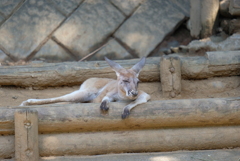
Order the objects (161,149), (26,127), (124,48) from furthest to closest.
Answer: (124,48), (161,149), (26,127)

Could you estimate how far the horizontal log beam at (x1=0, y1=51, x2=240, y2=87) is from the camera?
497cm

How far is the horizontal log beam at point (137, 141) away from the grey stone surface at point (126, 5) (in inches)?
124

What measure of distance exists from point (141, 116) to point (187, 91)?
1.39m

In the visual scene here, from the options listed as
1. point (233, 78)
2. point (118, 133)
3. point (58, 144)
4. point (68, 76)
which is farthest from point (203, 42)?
point (58, 144)

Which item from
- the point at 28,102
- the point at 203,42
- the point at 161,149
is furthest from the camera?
the point at 203,42

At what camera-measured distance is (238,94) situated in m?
4.90

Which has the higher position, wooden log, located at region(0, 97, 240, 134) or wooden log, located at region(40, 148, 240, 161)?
wooden log, located at region(0, 97, 240, 134)

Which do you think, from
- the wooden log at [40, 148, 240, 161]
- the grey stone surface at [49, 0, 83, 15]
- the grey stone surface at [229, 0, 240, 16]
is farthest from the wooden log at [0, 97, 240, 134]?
the grey stone surface at [49, 0, 83, 15]

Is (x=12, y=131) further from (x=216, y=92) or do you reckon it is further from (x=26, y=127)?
→ (x=216, y=92)

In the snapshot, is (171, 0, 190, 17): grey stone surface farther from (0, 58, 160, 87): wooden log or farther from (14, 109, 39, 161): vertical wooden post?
(14, 109, 39, 161): vertical wooden post

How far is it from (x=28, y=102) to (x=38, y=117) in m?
0.65

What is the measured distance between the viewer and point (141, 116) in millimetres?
3803

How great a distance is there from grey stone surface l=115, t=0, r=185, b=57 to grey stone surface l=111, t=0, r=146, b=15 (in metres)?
0.09

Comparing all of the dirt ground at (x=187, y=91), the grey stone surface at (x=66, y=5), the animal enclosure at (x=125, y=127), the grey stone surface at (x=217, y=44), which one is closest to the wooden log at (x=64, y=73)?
the dirt ground at (x=187, y=91)
